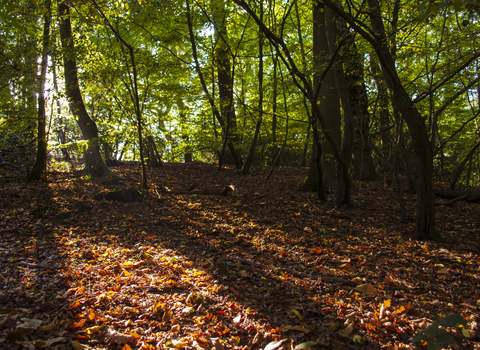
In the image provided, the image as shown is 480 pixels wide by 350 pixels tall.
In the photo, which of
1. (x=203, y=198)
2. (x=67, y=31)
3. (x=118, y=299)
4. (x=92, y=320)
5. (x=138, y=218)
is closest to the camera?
(x=92, y=320)

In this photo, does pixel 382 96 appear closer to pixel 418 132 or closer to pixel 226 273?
pixel 418 132

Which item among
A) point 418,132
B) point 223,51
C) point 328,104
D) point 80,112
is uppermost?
point 223,51

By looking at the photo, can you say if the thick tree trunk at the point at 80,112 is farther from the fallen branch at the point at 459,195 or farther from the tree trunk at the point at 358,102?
the fallen branch at the point at 459,195

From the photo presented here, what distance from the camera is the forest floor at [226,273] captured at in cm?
235

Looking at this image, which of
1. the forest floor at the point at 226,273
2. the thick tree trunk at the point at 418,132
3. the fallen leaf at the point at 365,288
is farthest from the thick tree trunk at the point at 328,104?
the fallen leaf at the point at 365,288

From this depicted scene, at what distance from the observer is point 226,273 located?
3547mm

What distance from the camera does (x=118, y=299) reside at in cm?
284

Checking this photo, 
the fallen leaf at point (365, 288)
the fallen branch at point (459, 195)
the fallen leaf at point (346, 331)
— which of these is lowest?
the fallen leaf at point (346, 331)

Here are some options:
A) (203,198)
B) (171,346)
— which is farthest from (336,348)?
(203,198)

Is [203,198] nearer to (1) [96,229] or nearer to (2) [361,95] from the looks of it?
(1) [96,229]

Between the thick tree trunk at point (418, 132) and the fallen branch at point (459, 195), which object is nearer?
the thick tree trunk at point (418, 132)

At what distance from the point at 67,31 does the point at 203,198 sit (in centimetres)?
605

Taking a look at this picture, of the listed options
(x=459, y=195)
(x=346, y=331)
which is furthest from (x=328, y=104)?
(x=346, y=331)

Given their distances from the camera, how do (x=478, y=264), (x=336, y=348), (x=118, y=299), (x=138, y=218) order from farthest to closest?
1. (x=138, y=218)
2. (x=478, y=264)
3. (x=118, y=299)
4. (x=336, y=348)
